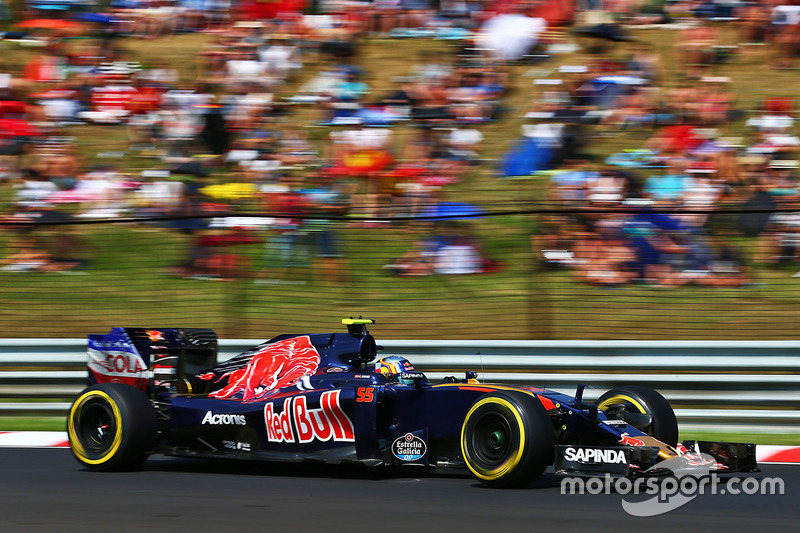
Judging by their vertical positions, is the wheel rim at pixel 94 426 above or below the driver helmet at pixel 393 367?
below

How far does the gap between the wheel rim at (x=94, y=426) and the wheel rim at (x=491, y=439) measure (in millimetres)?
2577

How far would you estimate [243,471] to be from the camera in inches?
275

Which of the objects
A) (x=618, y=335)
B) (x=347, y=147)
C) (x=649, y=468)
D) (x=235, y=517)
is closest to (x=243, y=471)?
(x=235, y=517)

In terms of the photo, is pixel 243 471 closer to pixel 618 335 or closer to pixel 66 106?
pixel 618 335

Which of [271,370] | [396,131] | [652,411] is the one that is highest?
[396,131]

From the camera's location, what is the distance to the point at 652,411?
21.6ft

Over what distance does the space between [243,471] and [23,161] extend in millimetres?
7171

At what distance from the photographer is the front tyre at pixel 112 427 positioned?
684 cm

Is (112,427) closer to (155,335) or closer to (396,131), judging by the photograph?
(155,335)

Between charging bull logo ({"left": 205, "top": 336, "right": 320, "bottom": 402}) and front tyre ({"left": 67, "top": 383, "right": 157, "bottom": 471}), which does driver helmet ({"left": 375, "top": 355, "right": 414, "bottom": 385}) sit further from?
front tyre ({"left": 67, "top": 383, "right": 157, "bottom": 471})

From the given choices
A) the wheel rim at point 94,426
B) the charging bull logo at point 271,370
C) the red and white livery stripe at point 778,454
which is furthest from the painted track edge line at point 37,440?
the charging bull logo at point 271,370

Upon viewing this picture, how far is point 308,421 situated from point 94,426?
1.61m

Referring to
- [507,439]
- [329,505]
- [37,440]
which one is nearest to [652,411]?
[507,439]

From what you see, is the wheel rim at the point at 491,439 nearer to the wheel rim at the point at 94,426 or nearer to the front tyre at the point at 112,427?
the front tyre at the point at 112,427
